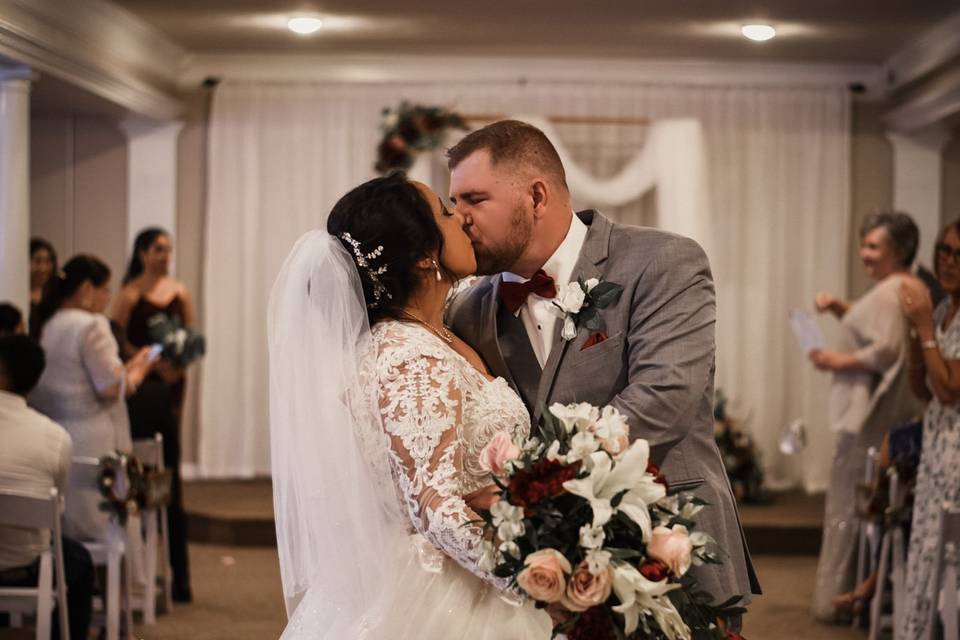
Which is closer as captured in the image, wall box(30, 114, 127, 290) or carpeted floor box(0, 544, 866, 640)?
carpeted floor box(0, 544, 866, 640)

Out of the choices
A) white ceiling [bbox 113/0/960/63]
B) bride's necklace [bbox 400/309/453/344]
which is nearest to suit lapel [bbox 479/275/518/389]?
bride's necklace [bbox 400/309/453/344]

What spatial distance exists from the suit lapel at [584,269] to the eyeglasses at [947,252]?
2.52m

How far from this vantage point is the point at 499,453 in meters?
2.15

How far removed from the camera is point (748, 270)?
938 cm

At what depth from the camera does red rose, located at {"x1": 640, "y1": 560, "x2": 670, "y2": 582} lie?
205 cm

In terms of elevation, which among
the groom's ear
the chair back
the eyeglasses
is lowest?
the chair back

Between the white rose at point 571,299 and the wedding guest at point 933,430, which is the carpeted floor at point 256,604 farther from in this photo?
the white rose at point 571,299

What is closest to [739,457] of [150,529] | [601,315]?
[150,529]

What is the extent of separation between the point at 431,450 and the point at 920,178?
7870 mm

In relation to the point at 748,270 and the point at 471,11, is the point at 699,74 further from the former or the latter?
the point at 471,11

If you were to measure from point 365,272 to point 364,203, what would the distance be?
0.14m

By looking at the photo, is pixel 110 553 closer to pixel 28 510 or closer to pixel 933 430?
pixel 28 510

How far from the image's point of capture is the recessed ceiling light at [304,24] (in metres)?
7.82

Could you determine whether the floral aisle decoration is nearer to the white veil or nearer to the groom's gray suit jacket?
the groom's gray suit jacket
